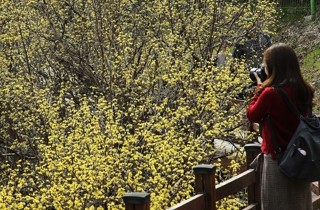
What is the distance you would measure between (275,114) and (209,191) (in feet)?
2.80

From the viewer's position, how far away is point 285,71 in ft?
11.8

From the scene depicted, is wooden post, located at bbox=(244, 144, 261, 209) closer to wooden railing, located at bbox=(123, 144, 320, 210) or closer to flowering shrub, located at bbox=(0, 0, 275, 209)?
wooden railing, located at bbox=(123, 144, 320, 210)

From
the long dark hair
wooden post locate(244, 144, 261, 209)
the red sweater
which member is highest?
the long dark hair

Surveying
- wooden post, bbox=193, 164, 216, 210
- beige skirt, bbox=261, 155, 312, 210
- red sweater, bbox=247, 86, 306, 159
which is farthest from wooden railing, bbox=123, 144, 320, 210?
red sweater, bbox=247, 86, 306, 159

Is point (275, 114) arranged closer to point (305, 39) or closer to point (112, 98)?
point (112, 98)

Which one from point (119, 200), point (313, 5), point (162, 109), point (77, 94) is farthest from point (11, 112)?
point (313, 5)

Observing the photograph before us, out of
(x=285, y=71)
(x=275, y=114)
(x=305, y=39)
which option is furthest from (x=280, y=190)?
(x=305, y=39)

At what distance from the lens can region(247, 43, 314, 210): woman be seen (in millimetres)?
3588

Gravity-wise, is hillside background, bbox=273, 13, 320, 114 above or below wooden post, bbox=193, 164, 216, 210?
above

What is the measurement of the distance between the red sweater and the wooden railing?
2.02 ft

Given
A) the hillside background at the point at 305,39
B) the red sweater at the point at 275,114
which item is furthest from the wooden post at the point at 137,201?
the hillside background at the point at 305,39

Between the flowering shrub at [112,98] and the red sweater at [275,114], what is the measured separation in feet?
10.3

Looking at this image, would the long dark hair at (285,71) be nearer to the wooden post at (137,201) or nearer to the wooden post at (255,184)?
the wooden post at (137,201)

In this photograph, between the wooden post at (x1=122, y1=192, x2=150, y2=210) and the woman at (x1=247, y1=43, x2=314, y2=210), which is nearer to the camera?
the wooden post at (x1=122, y1=192, x2=150, y2=210)
